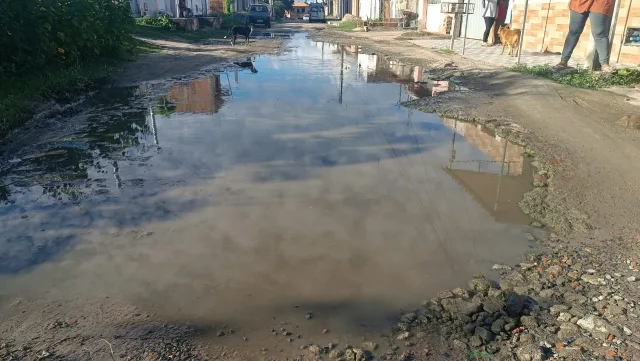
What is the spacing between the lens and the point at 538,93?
827cm

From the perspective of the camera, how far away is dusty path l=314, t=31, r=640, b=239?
3.94 m

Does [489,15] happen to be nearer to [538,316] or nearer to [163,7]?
[538,316]

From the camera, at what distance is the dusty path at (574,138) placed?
3.94 m

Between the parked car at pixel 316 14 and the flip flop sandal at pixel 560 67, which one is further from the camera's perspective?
the parked car at pixel 316 14

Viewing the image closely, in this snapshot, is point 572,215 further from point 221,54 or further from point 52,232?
point 221,54

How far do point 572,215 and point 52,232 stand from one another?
4.37 metres

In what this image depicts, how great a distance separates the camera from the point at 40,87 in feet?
26.8


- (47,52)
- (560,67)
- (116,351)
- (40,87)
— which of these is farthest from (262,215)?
(560,67)

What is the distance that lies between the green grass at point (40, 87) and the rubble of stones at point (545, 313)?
20.1 ft

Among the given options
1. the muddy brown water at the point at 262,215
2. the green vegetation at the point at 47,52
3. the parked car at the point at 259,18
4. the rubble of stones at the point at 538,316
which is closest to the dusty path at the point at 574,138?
the muddy brown water at the point at 262,215

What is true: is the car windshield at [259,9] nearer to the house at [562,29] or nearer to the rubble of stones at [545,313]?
the house at [562,29]

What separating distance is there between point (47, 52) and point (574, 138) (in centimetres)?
965

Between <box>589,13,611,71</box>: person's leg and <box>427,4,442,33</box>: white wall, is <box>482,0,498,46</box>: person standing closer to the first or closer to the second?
<box>427,4,442,33</box>: white wall

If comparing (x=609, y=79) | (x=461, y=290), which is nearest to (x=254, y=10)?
(x=609, y=79)
